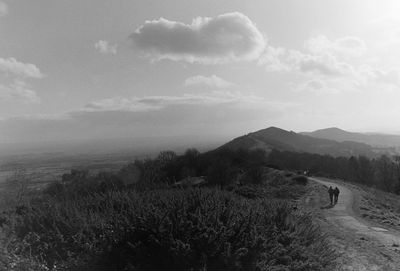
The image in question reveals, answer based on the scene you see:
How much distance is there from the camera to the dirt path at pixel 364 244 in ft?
28.7

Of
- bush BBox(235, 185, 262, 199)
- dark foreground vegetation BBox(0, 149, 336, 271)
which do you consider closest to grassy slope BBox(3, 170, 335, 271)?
dark foreground vegetation BBox(0, 149, 336, 271)

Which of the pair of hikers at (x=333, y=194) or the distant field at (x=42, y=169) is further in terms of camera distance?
the distant field at (x=42, y=169)

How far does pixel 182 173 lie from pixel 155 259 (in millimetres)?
62156

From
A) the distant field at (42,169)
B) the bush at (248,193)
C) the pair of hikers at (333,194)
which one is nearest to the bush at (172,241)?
the bush at (248,193)

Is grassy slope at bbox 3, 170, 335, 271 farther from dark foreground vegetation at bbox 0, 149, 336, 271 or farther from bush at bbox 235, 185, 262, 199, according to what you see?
bush at bbox 235, 185, 262, 199

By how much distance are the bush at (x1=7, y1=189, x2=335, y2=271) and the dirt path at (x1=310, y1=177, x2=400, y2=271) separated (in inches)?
60.6

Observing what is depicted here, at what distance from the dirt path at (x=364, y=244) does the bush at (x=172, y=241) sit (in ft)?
5.05

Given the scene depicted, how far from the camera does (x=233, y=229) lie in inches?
266

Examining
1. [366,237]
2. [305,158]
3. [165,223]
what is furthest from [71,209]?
[305,158]

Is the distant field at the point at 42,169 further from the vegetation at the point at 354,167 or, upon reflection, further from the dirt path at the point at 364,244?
the vegetation at the point at 354,167

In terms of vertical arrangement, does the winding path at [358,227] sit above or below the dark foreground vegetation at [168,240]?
below

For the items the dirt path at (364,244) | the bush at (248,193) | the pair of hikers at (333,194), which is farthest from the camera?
the pair of hikers at (333,194)

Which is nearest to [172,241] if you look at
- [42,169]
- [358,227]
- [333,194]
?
[358,227]

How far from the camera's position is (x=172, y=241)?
6.17 meters
